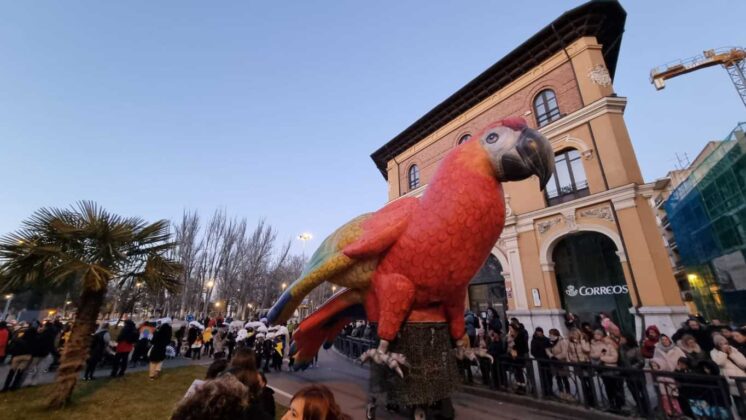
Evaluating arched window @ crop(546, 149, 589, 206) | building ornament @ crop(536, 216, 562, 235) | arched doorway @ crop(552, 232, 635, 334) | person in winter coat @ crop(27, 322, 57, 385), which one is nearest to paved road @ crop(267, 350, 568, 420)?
person in winter coat @ crop(27, 322, 57, 385)

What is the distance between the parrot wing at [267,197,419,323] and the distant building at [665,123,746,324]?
1407 cm

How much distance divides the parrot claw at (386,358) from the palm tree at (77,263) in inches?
165

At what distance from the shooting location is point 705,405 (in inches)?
172

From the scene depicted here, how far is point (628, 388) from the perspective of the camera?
5363 millimetres

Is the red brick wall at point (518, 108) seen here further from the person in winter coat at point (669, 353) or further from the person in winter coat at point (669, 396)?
the person in winter coat at point (669, 396)

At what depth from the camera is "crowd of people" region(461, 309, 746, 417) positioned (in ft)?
14.8

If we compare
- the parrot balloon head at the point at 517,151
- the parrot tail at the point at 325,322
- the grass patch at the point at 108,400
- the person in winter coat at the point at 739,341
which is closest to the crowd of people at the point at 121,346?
the grass patch at the point at 108,400

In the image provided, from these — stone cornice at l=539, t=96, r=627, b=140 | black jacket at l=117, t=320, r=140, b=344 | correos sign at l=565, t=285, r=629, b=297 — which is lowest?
black jacket at l=117, t=320, r=140, b=344

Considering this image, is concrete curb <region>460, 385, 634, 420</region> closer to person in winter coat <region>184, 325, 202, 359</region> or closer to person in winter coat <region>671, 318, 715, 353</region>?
person in winter coat <region>671, 318, 715, 353</region>

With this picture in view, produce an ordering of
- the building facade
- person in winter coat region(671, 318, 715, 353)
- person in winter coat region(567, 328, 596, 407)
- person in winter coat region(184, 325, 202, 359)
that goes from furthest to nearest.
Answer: person in winter coat region(184, 325, 202, 359)
the building facade
person in winter coat region(671, 318, 715, 353)
person in winter coat region(567, 328, 596, 407)

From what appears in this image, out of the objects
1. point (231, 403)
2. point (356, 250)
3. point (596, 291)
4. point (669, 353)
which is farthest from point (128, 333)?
point (596, 291)

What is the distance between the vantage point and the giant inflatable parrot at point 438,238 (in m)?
3.56

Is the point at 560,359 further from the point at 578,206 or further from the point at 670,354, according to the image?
the point at 578,206

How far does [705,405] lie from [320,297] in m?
40.0
